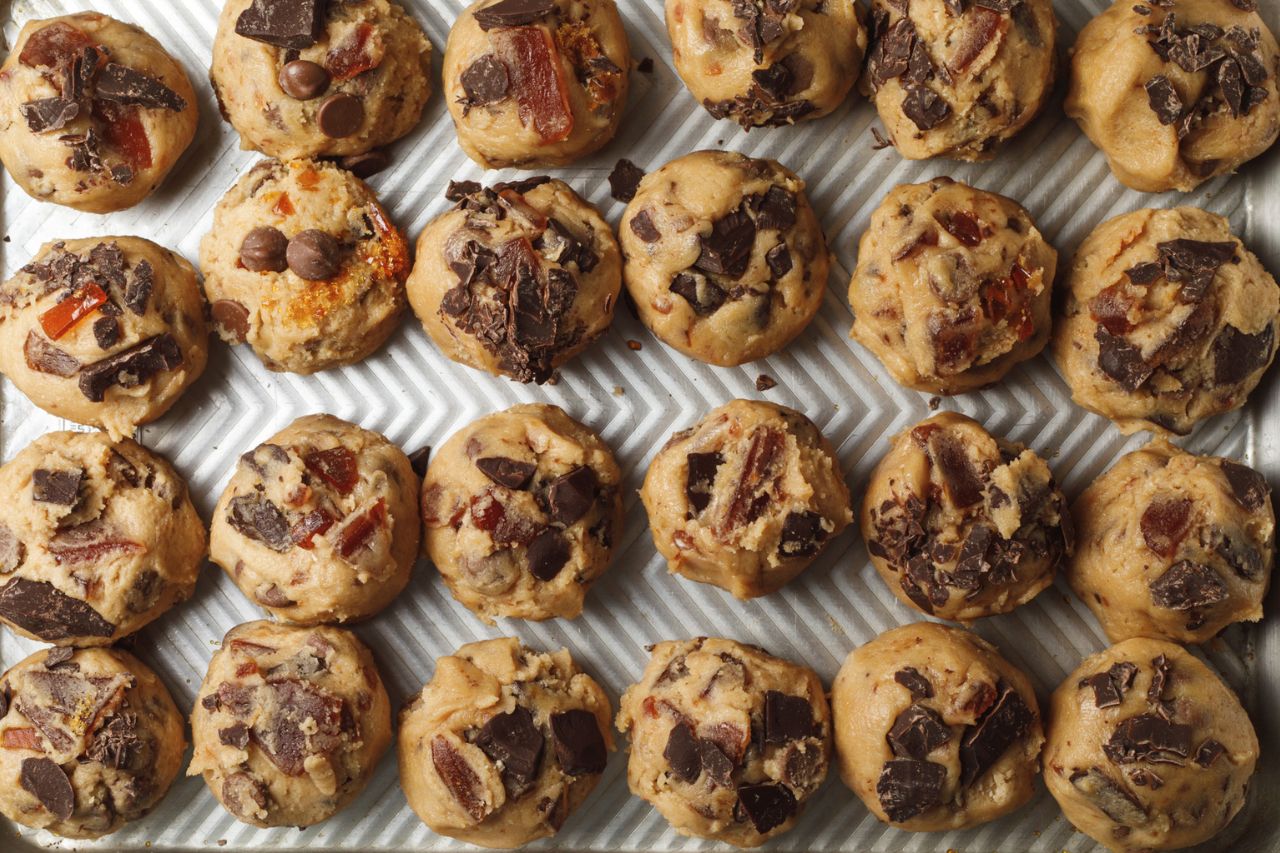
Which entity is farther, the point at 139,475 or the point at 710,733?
the point at 139,475

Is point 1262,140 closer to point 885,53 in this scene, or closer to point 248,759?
point 885,53

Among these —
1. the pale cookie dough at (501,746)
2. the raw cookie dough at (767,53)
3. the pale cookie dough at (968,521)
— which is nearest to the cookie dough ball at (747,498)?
the pale cookie dough at (968,521)

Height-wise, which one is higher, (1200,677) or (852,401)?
(852,401)

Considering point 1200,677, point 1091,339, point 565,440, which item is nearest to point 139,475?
point 565,440

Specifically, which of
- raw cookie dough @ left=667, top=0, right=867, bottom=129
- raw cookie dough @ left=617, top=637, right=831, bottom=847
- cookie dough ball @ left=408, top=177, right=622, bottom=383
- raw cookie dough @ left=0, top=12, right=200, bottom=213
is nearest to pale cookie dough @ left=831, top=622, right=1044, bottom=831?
raw cookie dough @ left=617, top=637, right=831, bottom=847

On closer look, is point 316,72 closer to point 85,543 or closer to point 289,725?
point 85,543

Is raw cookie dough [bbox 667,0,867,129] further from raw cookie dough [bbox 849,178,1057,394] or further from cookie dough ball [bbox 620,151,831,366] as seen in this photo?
raw cookie dough [bbox 849,178,1057,394]

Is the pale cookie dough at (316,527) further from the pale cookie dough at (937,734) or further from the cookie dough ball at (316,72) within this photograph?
the pale cookie dough at (937,734)
